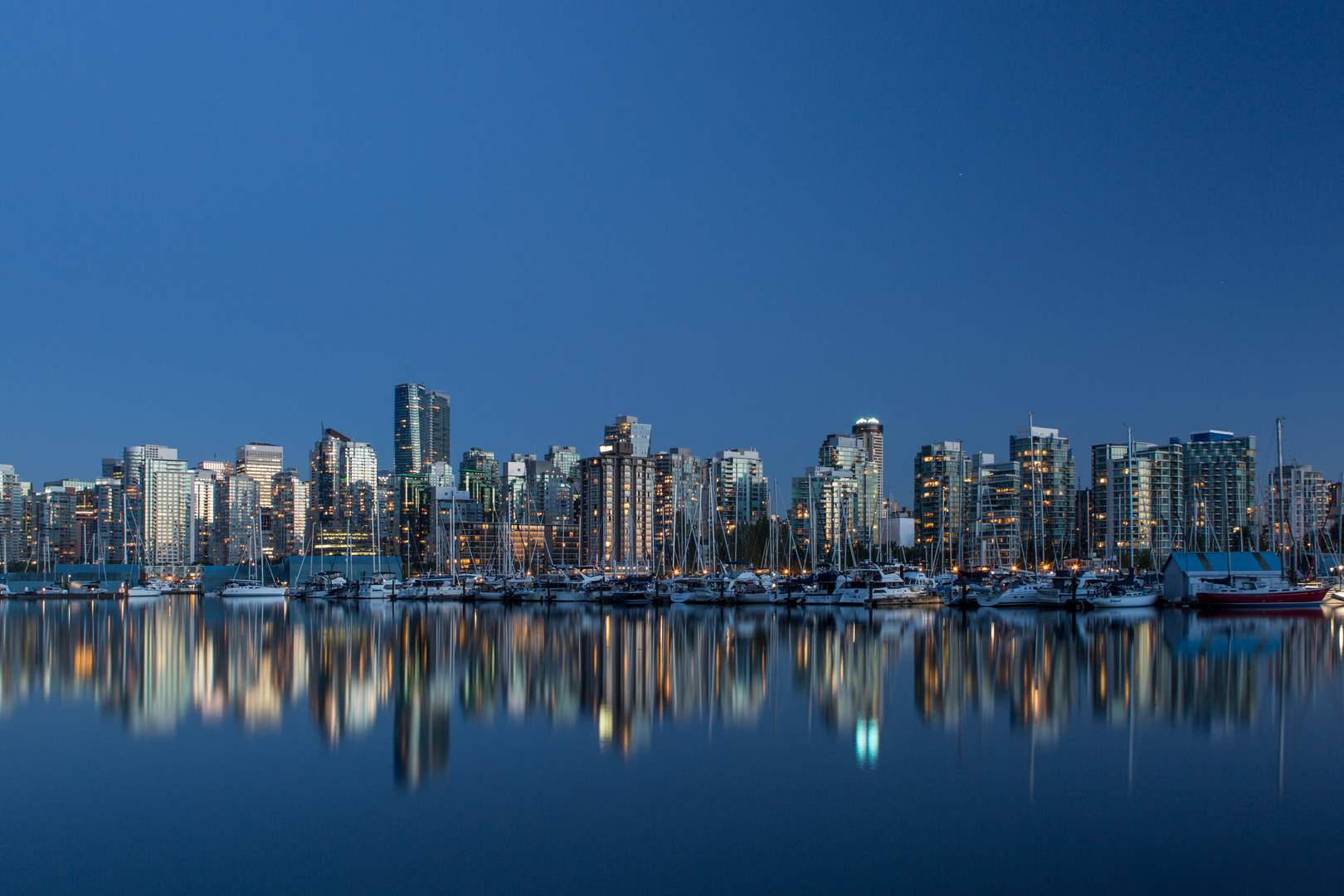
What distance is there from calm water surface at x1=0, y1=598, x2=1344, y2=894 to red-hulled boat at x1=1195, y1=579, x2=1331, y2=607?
29688mm

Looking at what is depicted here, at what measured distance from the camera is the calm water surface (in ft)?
47.1

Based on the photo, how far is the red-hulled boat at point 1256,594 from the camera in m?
67.0

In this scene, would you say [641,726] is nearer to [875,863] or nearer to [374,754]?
[374,754]

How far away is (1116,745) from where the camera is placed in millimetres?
21734

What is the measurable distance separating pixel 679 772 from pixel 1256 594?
6032 cm

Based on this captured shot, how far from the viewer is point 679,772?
19703 mm

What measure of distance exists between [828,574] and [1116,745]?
195 ft

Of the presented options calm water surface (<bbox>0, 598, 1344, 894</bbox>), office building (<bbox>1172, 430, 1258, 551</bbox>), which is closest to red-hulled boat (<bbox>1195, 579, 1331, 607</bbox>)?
calm water surface (<bbox>0, 598, 1344, 894</bbox>)

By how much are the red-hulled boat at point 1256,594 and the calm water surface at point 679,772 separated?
29688 mm

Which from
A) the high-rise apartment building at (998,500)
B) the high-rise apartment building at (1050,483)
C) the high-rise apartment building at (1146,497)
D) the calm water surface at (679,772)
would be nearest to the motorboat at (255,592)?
the calm water surface at (679,772)

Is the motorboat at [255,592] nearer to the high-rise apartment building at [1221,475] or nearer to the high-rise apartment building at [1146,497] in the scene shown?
the high-rise apartment building at [1146,497]

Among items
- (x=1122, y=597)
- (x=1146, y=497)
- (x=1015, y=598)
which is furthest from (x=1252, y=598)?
(x=1146, y=497)

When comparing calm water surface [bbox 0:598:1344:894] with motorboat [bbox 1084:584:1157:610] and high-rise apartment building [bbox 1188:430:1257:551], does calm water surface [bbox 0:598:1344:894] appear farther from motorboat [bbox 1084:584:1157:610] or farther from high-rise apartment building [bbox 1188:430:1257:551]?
high-rise apartment building [bbox 1188:430:1257:551]

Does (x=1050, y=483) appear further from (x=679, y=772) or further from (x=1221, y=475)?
(x=679, y=772)
